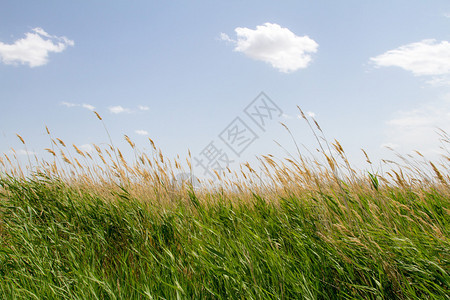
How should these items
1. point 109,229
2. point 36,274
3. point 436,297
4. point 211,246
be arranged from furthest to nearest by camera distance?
1. point 109,229
2. point 36,274
3. point 211,246
4. point 436,297

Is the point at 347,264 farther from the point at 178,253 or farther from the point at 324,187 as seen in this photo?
the point at 178,253

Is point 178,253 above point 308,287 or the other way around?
above

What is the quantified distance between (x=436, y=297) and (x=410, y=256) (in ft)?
0.94

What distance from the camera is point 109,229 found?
10.4 feet

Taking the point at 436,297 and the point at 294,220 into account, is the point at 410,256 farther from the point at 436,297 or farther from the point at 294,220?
the point at 294,220

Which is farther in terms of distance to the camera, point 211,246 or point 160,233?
point 160,233

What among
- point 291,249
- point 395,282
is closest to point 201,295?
point 291,249

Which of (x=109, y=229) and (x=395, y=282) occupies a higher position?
(x=109, y=229)

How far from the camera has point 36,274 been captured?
2.49 meters

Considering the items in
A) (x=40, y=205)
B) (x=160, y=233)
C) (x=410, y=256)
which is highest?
(x=40, y=205)

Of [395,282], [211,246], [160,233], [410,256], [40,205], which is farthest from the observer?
[40,205]

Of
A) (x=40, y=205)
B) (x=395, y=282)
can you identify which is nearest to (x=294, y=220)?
(x=395, y=282)

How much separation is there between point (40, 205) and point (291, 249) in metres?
2.80

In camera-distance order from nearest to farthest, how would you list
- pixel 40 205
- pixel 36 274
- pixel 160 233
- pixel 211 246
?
pixel 211 246
pixel 36 274
pixel 160 233
pixel 40 205
